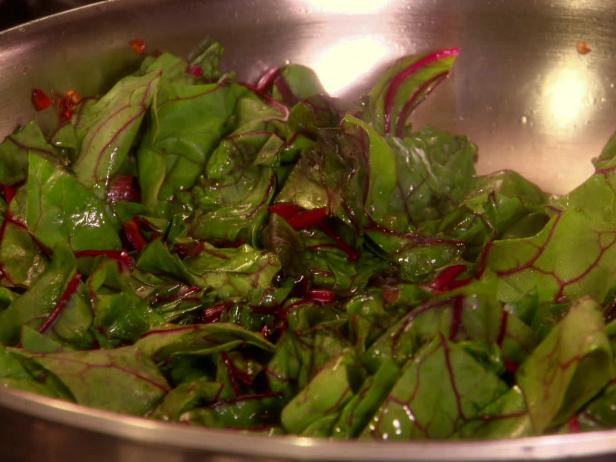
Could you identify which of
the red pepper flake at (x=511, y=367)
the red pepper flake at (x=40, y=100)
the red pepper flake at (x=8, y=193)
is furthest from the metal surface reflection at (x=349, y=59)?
the red pepper flake at (x=511, y=367)

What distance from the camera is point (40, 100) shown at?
121 centimetres

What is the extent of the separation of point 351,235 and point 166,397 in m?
0.36

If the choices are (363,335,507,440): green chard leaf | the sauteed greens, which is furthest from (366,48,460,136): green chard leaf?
(363,335,507,440): green chard leaf

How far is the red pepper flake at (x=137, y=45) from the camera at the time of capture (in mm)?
1271

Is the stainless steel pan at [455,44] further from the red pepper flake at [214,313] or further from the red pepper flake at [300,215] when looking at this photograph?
the red pepper flake at [214,313]

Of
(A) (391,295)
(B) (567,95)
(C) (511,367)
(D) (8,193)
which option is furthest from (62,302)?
(B) (567,95)

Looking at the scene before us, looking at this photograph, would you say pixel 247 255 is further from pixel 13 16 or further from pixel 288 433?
pixel 13 16

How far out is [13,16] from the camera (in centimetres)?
144

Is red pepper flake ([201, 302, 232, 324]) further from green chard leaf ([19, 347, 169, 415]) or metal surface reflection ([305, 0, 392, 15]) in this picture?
metal surface reflection ([305, 0, 392, 15])

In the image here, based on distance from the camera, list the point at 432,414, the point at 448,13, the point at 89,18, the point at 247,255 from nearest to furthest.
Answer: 1. the point at 432,414
2. the point at 247,255
3. the point at 89,18
4. the point at 448,13

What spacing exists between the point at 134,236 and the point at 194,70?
0.34 m

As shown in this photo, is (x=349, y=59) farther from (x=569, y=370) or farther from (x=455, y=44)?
(x=569, y=370)

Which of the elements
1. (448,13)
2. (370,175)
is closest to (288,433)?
(370,175)

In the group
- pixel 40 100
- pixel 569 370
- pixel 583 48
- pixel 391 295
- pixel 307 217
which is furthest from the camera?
pixel 583 48
